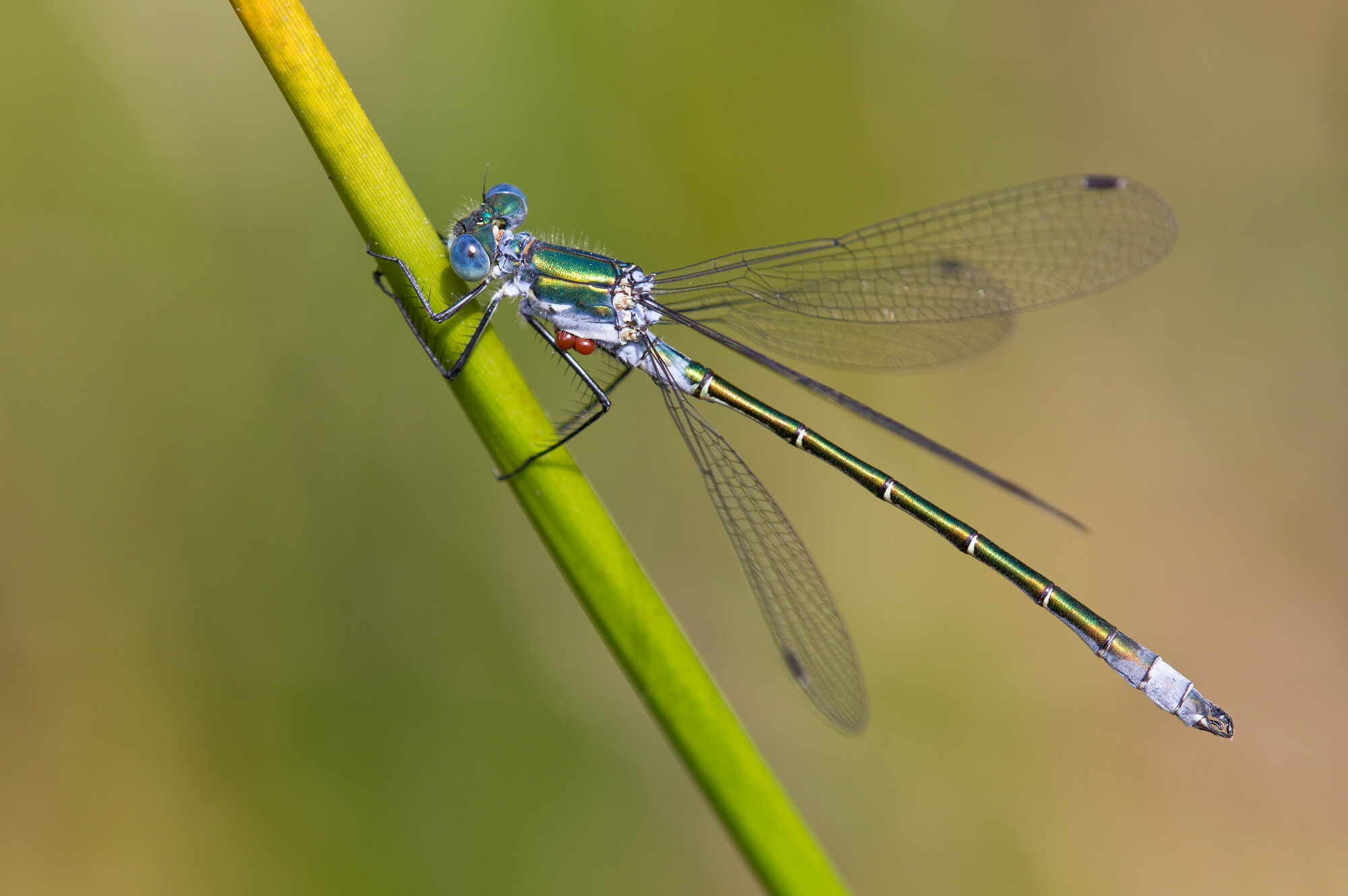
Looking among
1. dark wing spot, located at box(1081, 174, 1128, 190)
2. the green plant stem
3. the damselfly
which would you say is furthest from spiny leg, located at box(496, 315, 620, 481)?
dark wing spot, located at box(1081, 174, 1128, 190)

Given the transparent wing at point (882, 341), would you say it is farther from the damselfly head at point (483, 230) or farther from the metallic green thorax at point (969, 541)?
the damselfly head at point (483, 230)

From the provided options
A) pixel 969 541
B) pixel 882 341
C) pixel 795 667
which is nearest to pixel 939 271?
pixel 882 341

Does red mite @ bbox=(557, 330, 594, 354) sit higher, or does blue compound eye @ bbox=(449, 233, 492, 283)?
blue compound eye @ bbox=(449, 233, 492, 283)

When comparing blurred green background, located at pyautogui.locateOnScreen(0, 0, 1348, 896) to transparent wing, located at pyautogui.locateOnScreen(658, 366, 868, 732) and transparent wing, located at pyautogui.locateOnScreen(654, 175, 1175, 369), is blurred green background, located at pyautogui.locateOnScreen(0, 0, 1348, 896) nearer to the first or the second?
transparent wing, located at pyautogui.locateOnScreen(654, 175, 1175, 369)

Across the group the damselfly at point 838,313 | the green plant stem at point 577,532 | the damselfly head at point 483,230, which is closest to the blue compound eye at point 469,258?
the damselfly head at point 483,230

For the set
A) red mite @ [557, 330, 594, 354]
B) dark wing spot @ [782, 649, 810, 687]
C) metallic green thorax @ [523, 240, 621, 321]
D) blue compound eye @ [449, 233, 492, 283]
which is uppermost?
metallic green thorax @ [523, 240, 621, 321]

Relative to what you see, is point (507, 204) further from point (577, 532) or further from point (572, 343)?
point (577, 532)

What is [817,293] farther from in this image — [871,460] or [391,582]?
[391,582]
